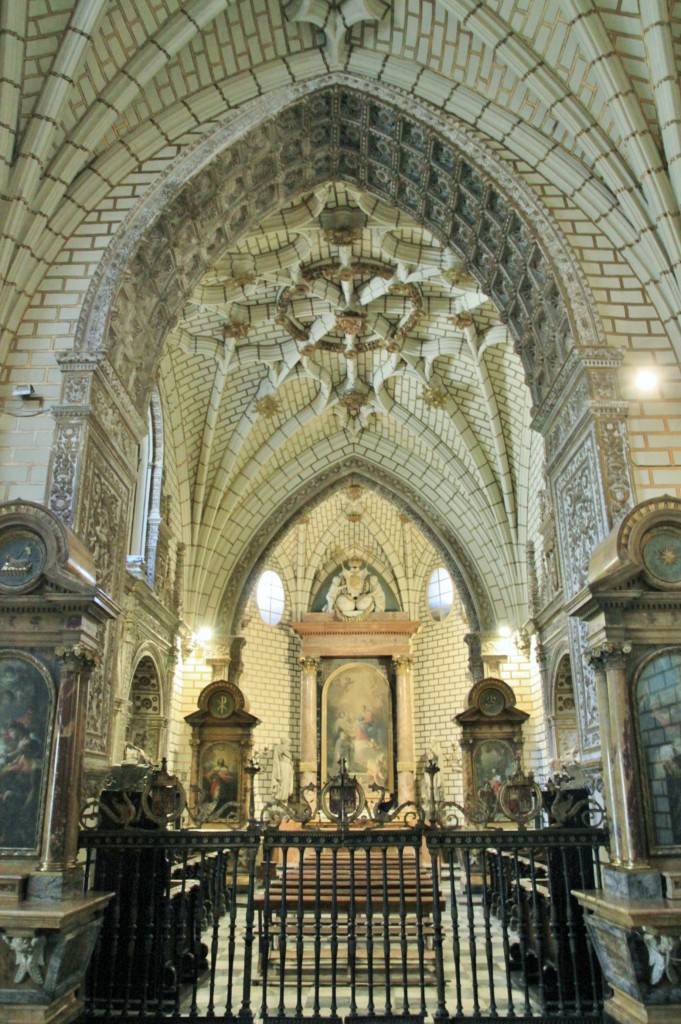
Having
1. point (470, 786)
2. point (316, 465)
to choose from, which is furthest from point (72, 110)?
point (470, 786)

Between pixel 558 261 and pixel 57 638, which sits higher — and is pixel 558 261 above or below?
above

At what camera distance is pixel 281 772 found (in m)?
Result: 19.3

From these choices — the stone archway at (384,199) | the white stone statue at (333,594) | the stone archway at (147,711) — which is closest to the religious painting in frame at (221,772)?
the stone archway at (147,711)

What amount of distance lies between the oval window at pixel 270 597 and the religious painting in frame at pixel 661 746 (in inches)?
621

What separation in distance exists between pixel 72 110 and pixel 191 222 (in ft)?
5.34

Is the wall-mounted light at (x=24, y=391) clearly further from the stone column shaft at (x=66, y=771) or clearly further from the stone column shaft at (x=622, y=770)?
the stone column shaft at (x=622, y=770)

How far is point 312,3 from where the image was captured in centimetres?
845

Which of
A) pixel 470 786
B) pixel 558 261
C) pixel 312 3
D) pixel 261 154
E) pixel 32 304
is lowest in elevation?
pixel 470 786

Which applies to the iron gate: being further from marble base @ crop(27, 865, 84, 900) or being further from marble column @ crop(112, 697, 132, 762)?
marble column @ crop(112, 697, 132, 762)

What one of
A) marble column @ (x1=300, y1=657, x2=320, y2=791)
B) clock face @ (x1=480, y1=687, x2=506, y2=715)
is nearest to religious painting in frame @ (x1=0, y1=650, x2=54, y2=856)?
clock face @ (x1=480, y1=687, x2=506, y2=715)

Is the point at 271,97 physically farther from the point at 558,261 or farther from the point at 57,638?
the point at 57,638

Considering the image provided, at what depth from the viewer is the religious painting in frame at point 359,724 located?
66.6 feet

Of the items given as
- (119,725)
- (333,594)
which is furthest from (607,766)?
(333,594)

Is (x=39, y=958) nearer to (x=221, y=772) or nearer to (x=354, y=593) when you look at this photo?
(x=221, y=772)
